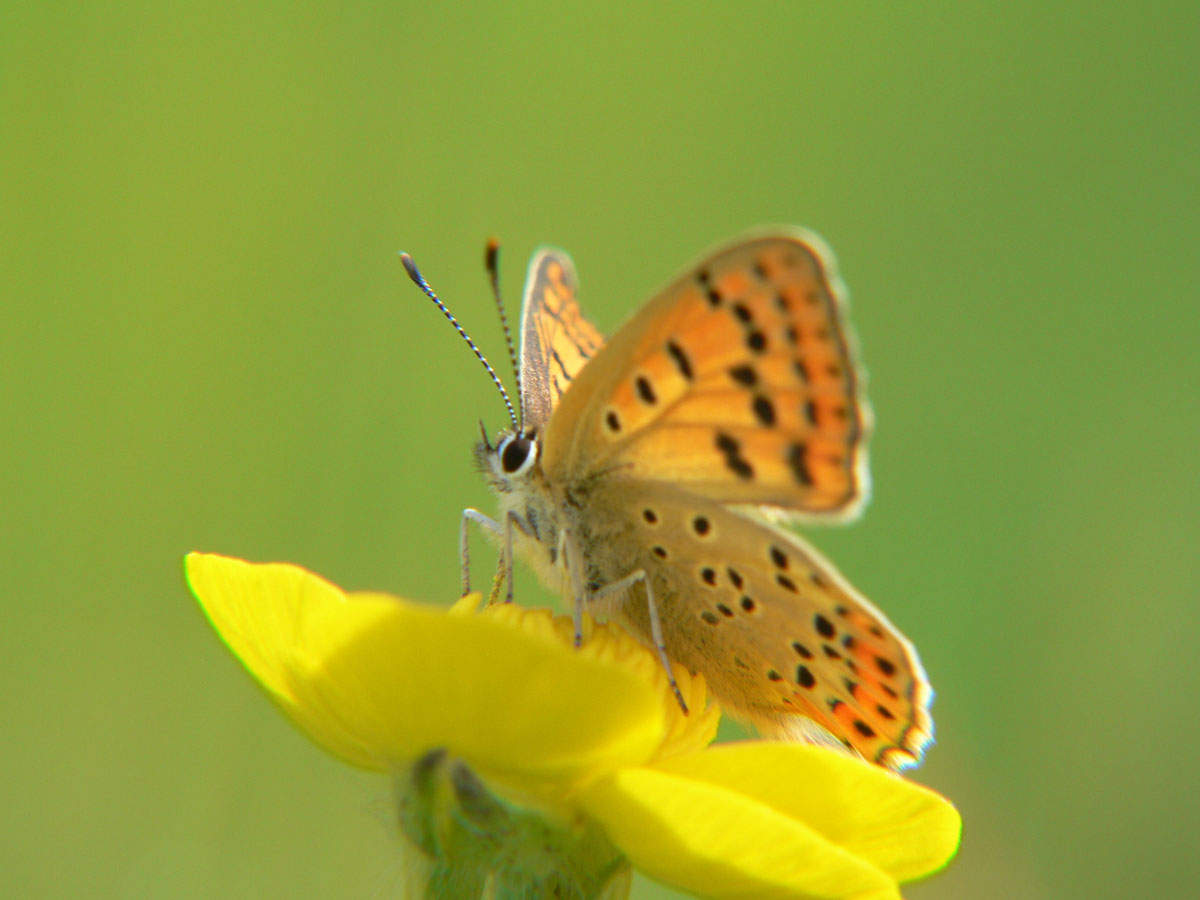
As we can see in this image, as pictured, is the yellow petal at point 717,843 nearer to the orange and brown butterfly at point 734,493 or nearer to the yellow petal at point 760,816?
the yellow petal at point 760,816

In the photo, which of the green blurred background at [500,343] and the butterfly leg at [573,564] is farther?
the green blurred background at [500,343]

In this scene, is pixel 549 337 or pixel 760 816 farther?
pixel 549 337

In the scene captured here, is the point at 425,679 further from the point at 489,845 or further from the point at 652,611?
the point at 652,611

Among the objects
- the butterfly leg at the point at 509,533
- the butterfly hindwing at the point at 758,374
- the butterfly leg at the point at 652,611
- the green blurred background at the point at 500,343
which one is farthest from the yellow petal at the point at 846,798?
the green blurred background at the point at 500,343

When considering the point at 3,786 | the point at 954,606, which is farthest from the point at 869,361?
the point at 3,786

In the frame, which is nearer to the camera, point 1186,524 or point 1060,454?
point 1186,524

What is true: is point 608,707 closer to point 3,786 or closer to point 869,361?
point 3,786

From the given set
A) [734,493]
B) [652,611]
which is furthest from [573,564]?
[734,493]
